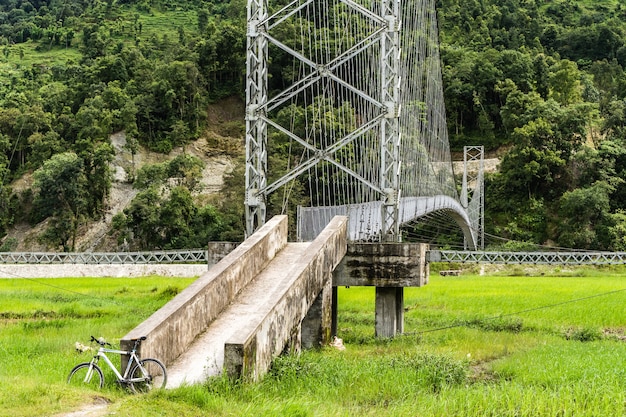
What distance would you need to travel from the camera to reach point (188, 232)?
1644 inches

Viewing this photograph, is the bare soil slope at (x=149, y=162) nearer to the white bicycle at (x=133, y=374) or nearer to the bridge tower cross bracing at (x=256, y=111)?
the bridge tower cross bracing at (x=256, y=111)

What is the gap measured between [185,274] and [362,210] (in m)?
18.5

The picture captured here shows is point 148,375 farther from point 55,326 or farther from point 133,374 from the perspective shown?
point 55,326

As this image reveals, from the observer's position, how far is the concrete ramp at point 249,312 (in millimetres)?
7582

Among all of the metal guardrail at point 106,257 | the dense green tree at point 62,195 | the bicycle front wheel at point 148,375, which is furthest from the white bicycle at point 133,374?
the dense green tree at point 62,195

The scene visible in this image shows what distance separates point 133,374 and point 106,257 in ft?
93.3

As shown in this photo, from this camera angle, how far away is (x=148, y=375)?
7.16 m

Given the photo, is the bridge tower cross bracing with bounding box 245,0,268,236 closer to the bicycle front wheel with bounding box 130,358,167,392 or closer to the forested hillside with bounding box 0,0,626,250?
the bicycle front wheel with bounding box 130,358,167,392

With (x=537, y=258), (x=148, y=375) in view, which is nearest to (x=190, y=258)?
(x=537, y=258)

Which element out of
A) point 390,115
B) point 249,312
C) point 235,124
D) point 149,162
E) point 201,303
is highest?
point 235,124

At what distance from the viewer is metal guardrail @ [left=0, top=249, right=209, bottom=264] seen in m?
34.5

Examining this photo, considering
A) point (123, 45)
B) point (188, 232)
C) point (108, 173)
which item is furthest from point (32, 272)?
point (123, 45)

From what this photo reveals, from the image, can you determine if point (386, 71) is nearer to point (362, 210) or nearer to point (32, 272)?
point (362, 210)

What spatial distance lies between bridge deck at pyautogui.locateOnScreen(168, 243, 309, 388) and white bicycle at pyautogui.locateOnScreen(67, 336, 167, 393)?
0.19m
